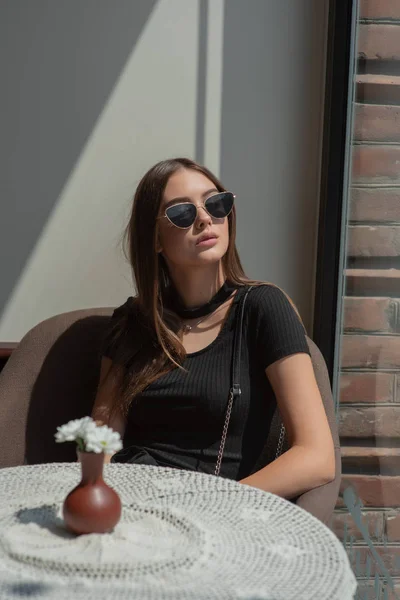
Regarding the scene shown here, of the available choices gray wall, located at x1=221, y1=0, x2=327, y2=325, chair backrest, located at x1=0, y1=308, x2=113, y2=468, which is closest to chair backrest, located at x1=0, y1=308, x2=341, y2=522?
chair backrest, located at x1=0, y1=308, x2=113, y2=468

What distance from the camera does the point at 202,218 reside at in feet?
6.93

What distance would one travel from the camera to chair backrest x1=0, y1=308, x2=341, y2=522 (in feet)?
7.67

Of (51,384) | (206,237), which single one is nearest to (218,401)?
(206,237)

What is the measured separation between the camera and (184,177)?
2.18 m

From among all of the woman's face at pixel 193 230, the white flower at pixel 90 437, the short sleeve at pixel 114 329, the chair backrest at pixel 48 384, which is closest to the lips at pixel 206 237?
the woman's face at pixel 193 230

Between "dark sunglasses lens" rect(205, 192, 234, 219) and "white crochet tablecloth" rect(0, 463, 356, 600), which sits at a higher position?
"dark sunglasses lens" rect(205, 192, 234, 219)

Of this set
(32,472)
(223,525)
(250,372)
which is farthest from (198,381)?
(223,525)

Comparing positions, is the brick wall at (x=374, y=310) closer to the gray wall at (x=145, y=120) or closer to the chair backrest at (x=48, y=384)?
the gray wall at (x=145, y=120)

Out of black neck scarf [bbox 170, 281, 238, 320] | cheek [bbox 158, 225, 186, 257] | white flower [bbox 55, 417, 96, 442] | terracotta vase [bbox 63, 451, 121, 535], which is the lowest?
terracotta vase [bbox 63, 451, 121, 535]

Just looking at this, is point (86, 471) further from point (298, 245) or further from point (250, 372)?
point (298, 245)

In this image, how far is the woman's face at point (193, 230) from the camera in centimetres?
211

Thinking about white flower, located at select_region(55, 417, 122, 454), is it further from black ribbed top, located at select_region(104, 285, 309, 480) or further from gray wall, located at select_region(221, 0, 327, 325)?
gray wall, located at select_region(221, 0, 327, 325)

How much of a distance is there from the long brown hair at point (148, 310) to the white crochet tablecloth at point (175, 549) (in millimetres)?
498

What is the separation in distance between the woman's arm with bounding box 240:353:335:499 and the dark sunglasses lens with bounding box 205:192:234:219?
1.36 ft
